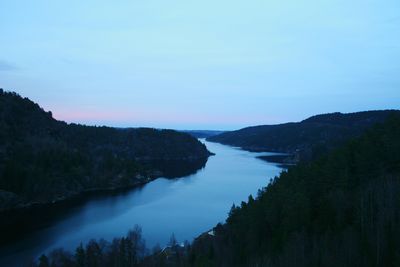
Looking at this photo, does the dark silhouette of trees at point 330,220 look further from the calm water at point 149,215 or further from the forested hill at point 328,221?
the calm water at point 149,215

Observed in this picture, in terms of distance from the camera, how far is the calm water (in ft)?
97.1

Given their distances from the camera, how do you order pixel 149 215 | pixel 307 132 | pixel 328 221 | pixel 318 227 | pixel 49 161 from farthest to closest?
pixel 307 132
pixel 49 161
pixel 149 215
pixel 328 221
pixel 318 227

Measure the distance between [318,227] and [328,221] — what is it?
23.2 inches

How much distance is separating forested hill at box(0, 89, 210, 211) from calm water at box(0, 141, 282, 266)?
18.6ft

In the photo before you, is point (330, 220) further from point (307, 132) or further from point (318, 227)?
point (307, 132)

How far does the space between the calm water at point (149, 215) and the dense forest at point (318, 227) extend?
5.76 metres

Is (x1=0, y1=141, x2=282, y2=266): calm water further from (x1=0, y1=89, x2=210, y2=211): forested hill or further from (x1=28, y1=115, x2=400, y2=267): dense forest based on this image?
(x1=28, y1=115, x2=400, y2=267): dense forest

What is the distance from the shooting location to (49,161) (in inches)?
2221

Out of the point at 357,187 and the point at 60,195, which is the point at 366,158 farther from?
the point at 60,195

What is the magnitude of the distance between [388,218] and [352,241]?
2129mm

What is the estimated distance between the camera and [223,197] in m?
47.3

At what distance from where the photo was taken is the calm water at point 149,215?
1165 inches

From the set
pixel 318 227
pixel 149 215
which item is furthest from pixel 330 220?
pixel 149 215

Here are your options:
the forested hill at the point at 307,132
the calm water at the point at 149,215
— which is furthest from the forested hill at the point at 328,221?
the forested hill at the point at 307,132
